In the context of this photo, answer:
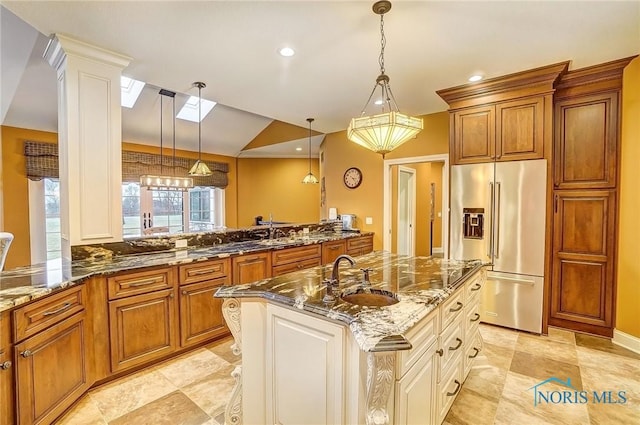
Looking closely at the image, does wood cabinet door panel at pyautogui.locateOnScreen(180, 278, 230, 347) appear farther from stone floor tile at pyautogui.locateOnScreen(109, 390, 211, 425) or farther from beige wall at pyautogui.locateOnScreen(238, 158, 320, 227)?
beige wall at pyautogui.locateOnScreen(238, 158, 320, 227)

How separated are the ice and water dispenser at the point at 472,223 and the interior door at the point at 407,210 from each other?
2.34m

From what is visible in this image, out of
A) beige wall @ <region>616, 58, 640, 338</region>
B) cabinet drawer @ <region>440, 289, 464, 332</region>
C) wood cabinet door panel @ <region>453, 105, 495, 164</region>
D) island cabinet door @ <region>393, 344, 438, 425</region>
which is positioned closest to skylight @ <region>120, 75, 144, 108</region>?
wood cabinet door panel @ <region>453, 105, 495, 164</region>

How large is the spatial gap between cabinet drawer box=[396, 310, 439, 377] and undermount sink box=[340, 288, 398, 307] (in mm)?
219

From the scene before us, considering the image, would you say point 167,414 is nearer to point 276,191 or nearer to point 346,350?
point 346,350

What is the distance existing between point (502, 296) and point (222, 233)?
10.5 feet

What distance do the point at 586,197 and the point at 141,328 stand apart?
4.30 meters

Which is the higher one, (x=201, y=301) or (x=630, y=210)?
(x=630, y=210)

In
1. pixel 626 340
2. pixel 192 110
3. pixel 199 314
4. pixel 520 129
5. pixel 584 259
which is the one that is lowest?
pixel 626 340

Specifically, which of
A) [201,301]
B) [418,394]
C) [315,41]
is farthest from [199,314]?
[315,41]

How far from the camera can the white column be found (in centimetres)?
246

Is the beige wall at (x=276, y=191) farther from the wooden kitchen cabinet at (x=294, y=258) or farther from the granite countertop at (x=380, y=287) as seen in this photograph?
the granite countertop at (x=380, y=287)

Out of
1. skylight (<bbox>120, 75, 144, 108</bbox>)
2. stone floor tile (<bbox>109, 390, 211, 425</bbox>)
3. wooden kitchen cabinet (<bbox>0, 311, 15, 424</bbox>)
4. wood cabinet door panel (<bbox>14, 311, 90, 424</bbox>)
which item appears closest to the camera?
wooden kitchen cabinet (<bbox>0, 311, 15, 424</bbox>)

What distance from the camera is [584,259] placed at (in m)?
3.10

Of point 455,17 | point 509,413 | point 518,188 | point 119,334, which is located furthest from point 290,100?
point 509,413
